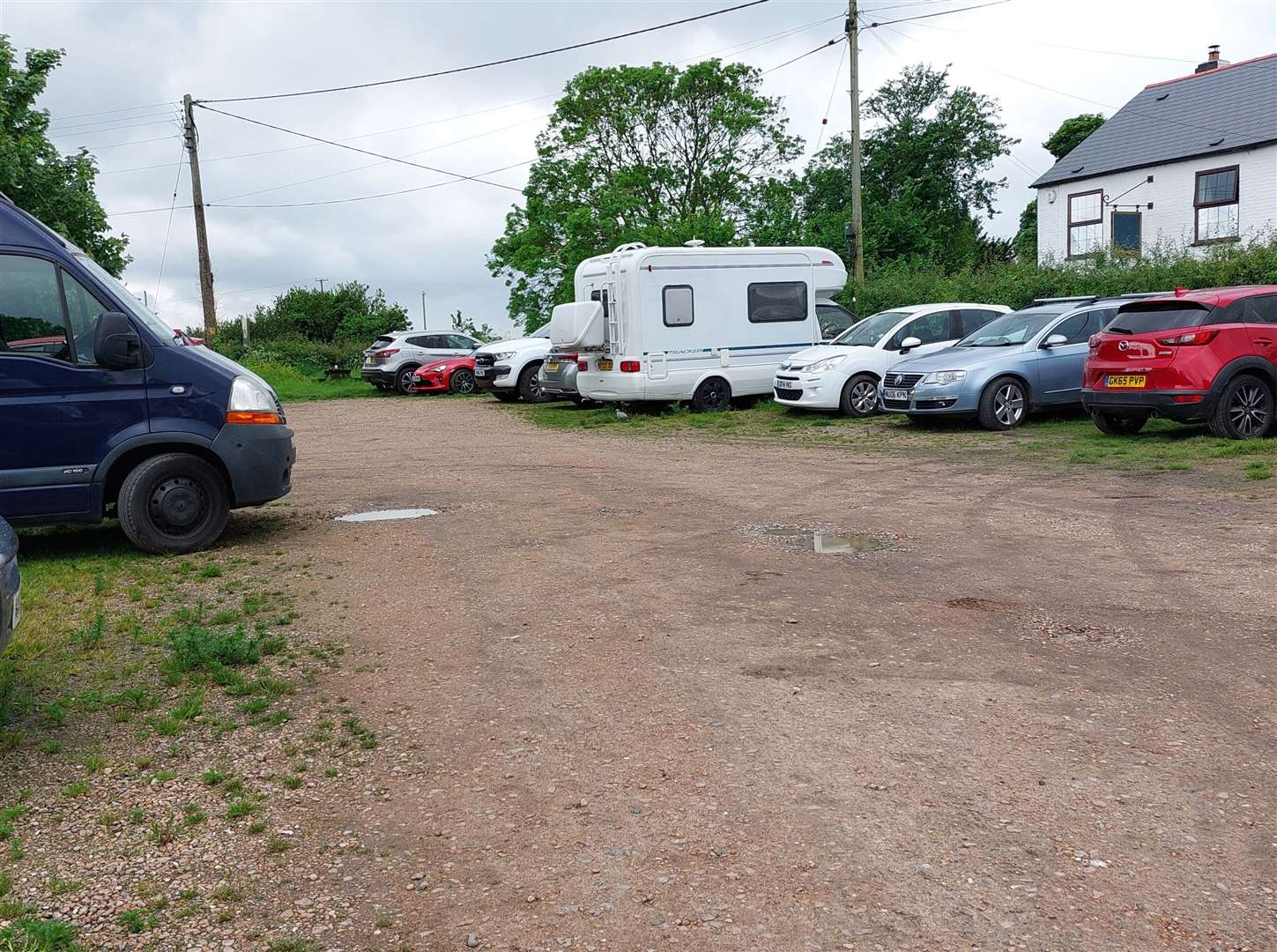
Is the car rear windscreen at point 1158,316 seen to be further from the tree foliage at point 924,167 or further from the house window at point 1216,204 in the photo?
the tree foliage at point 924,167

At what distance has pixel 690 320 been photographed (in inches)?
757

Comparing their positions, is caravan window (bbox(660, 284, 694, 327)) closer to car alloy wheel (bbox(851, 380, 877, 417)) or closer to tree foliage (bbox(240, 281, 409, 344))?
car alloy wheel (bbox(851, 380, 877, 417))

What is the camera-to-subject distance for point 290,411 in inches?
986

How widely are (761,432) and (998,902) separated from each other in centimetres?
1360

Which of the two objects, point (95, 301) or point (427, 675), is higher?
point (95, 301)

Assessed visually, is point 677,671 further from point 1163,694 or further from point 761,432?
point 761,432

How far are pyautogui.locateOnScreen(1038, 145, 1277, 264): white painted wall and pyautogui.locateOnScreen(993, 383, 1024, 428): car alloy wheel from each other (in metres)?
19.8

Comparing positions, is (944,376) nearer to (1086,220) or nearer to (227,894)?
(227,894)

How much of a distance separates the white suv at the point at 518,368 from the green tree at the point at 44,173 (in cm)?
1066

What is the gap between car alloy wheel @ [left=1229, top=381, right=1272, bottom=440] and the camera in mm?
12961

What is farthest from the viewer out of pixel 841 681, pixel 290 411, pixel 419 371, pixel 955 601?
pixel 419 371

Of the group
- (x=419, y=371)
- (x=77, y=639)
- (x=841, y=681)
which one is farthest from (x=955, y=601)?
(x=419, y=371)

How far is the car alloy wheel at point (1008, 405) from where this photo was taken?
51.3 feet

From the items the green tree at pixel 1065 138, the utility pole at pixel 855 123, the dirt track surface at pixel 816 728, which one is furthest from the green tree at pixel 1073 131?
the dirt track surface at pixel 816 728
